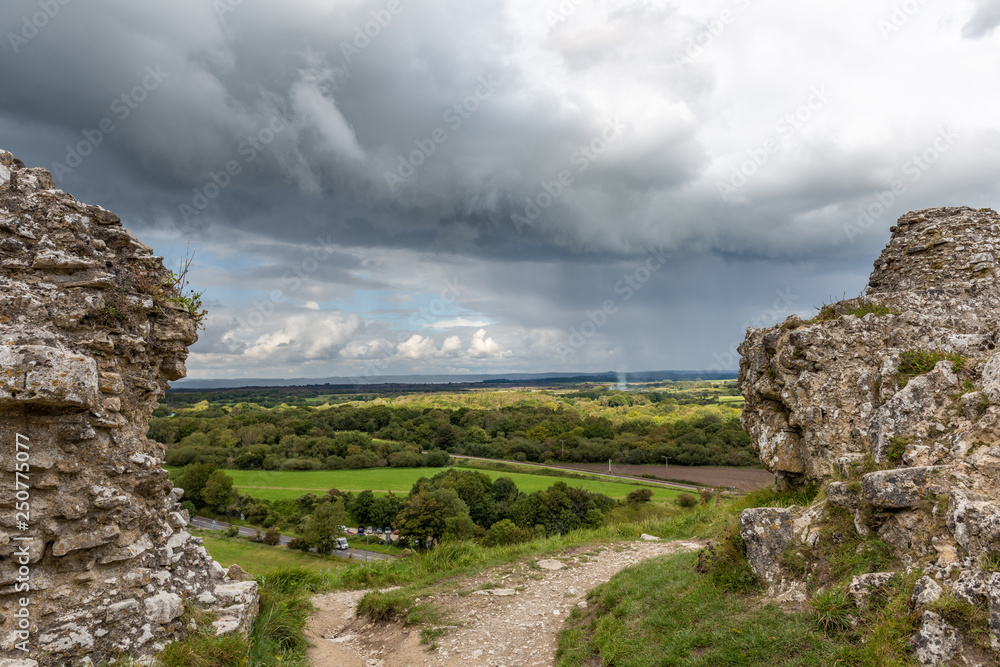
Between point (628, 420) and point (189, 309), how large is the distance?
280 feet

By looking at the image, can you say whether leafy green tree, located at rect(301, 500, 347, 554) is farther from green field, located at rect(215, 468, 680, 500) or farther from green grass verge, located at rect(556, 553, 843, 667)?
green grass verge, located at rect(556, 553, 843, 667)

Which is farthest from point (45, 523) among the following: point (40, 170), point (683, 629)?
point (683, 629)

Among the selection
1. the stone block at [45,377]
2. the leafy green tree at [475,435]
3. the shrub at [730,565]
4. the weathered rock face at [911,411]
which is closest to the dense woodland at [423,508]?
the shrub at [730,565]

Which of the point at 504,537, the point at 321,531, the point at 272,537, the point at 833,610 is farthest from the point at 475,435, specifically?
the point at 833,610

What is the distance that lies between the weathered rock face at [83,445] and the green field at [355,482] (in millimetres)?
39431

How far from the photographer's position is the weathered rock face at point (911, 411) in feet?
16.1

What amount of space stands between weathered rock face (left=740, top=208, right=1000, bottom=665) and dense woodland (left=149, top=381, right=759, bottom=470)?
122 feet

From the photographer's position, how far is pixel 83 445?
6.04m

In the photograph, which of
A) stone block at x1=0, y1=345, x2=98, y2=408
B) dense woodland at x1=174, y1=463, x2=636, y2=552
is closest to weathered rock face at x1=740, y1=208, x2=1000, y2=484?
stone block at x1=0, y1=345, x2=98, y2=408

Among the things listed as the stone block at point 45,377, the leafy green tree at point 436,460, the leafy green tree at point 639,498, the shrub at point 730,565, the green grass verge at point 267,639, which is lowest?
the leafy green tree at point 436,460

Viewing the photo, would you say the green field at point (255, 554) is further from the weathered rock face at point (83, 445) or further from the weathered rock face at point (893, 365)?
the weathered rock face at point (893, 365)

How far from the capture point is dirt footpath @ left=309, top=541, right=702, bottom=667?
8602 millimetres

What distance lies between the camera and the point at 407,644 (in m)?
9.14

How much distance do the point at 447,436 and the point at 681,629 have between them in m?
74.6
